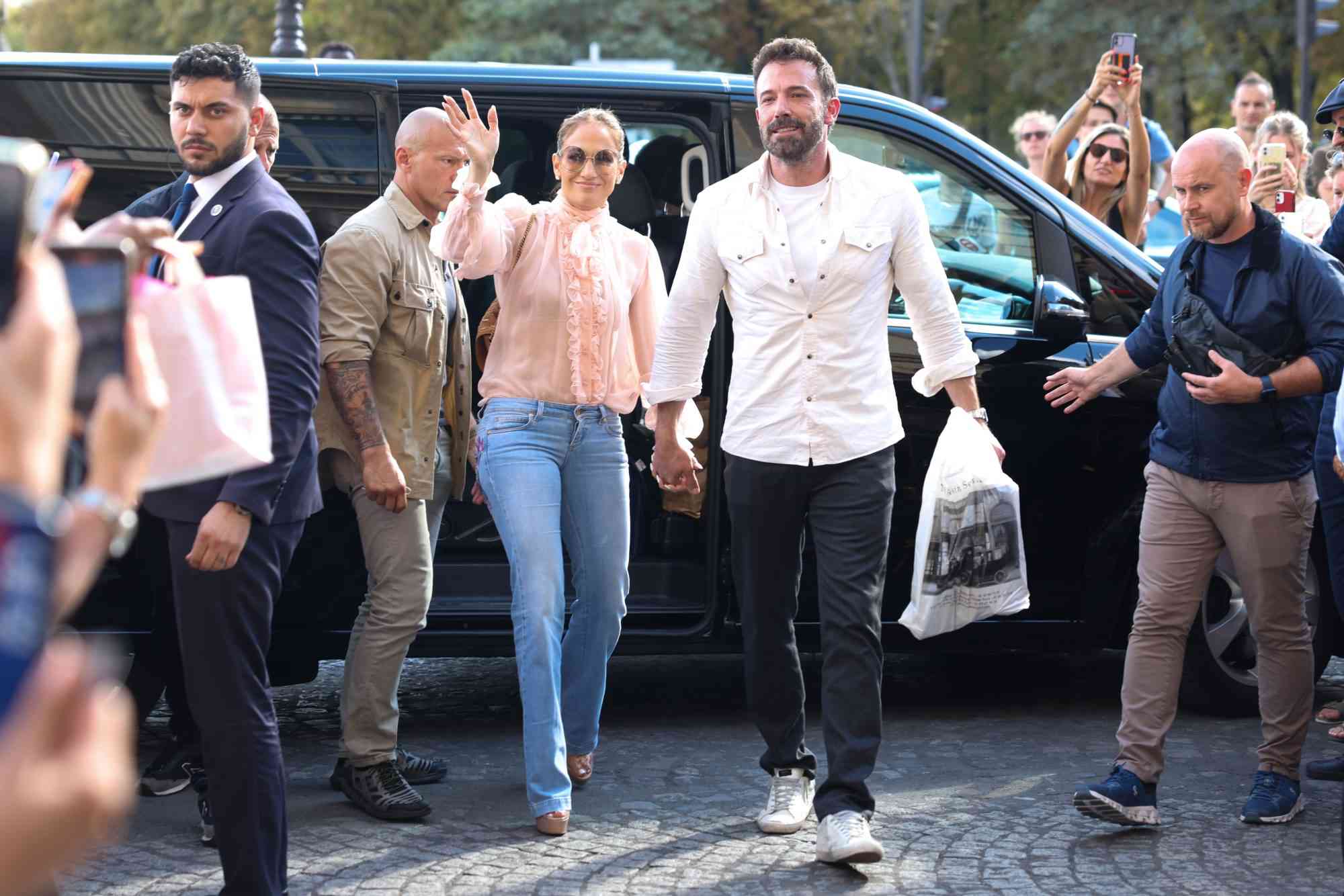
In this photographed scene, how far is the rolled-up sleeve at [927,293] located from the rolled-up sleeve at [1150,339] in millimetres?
572

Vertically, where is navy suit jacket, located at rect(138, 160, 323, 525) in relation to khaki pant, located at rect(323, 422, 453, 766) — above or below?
above

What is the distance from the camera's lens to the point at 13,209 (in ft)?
5.23

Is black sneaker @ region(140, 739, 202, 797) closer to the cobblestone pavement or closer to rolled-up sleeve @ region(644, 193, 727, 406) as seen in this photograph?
the cobblestone pavement

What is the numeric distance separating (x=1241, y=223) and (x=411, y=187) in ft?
7.05

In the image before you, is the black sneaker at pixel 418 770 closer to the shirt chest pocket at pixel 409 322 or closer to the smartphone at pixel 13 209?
the shirt chest pocket at pixel 409 322

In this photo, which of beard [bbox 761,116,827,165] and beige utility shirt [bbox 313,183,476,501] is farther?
beige utility shirt [bbox 313,183,476,501]

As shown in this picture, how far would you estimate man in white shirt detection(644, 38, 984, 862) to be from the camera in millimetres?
4371

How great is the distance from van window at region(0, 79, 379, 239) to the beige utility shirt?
0.36 metres

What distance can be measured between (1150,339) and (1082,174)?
262cm

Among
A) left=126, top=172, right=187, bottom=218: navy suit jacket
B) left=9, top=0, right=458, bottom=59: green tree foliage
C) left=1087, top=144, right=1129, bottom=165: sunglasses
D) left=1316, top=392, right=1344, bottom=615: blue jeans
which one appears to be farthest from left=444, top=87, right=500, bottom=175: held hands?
left=9, top=0, right=458, bottom=59: green tree foliage

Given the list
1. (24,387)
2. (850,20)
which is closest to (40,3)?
(850,20)

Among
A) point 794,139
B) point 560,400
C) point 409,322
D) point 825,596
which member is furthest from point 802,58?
point 825,596

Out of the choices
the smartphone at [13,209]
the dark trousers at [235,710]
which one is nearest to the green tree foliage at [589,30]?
the dark trousers at [235,710]

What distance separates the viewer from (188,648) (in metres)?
3.59
